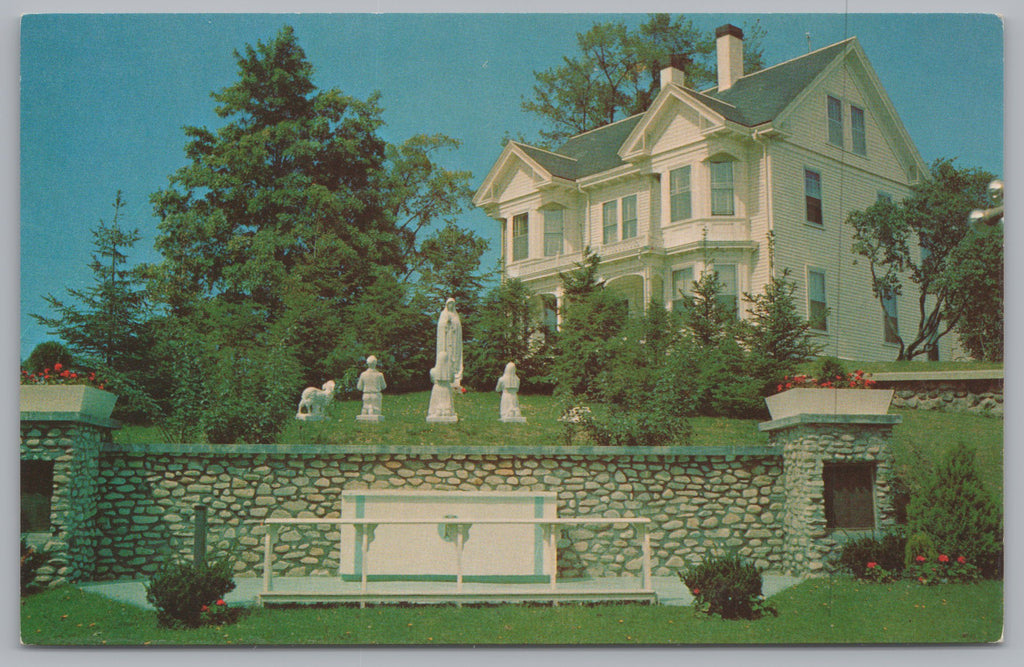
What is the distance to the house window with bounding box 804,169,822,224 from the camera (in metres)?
10.5

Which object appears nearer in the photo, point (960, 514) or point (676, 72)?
point (960, 514)

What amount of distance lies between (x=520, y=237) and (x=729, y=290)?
7.53 feet

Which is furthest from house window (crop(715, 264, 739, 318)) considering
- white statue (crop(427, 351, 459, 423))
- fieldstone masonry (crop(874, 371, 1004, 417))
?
white statue (crop(427, 351, 459, 423))

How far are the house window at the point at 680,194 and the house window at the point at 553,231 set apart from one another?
128 centimetres

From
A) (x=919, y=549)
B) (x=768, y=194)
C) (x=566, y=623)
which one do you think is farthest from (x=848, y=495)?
(x=768, y=194)

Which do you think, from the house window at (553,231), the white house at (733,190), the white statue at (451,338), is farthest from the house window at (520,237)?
the white statue at (451,338)

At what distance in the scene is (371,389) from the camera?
1066cm

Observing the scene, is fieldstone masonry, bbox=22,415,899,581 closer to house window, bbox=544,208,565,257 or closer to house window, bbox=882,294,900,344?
house window, bbox=882,294,900,344

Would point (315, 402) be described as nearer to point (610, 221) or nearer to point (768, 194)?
point (610, 221)

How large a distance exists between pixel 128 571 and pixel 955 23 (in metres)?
9.39

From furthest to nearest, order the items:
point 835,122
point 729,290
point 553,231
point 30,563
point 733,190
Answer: point 553,231 → point 733,190 → point 835,122 → point 729,290 → point 30,563

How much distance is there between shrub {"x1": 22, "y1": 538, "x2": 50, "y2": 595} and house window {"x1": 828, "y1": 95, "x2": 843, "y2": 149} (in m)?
8.83

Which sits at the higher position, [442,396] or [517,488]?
[442,396]

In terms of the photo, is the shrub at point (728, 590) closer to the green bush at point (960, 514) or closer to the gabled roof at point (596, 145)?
the green bush at point (960, 514)
